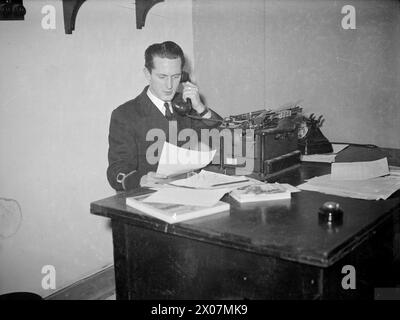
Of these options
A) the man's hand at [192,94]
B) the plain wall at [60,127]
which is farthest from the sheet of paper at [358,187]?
the plain wall at [60,127]

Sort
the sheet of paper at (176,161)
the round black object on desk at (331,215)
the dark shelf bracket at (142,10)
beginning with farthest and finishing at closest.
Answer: the dark shelf bracket at (142,10)
the sheet of paper at (176,161)
the round black object on desk at (331,215)

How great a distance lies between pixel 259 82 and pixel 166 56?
1.25 meters

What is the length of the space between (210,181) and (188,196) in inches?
8.9

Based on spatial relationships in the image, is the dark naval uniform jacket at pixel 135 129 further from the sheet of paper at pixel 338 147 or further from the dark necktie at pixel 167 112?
the sheet of paper at pixel 338 147

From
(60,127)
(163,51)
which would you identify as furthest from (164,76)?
(60,127)

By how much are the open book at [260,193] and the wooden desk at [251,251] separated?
0.03 meters

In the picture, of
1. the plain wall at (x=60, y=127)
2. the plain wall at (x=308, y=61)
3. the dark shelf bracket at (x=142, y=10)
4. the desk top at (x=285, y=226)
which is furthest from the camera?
the plain wall at (x=308, y=61)

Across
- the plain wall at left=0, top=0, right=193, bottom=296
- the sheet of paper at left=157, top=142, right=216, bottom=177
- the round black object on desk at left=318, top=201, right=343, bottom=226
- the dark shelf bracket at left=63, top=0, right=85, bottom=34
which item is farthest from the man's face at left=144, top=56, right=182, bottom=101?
the round black object on desk at left=318, top=201, right=343, bottom=226

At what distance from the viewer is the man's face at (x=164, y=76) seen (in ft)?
7.66

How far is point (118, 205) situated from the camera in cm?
142

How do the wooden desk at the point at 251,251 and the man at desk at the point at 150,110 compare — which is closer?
the wooden desk at the point at 251,251

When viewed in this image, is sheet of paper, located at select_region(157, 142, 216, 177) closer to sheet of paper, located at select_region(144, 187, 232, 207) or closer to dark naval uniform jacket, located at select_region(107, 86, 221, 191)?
sheet of paper, located at select_region(144, 187, 232, 207)

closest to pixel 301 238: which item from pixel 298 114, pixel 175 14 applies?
pixel 298 114

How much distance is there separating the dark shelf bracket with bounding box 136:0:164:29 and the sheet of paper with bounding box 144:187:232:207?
1507mm
